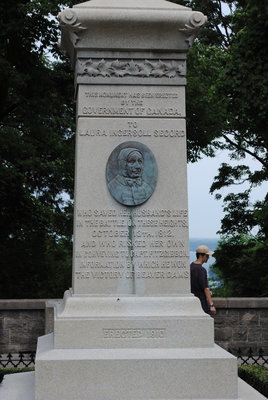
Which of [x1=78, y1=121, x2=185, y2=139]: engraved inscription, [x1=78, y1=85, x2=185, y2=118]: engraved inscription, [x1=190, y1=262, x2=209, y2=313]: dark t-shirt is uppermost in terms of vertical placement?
[x1=78, y1=85, x2=185, y2=118]: engraved inscription

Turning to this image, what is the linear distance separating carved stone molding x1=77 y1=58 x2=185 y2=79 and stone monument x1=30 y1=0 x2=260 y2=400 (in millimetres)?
11

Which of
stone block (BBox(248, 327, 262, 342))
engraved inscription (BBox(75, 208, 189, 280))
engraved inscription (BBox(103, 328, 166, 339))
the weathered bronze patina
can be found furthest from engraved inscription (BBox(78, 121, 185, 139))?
stone block (BBox(248, 327, 262, 342))

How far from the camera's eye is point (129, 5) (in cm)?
793

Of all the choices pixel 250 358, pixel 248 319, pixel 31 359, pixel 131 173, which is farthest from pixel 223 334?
pixel 131 173

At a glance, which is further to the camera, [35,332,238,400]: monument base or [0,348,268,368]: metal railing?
[0,348,268,368]: metal railing

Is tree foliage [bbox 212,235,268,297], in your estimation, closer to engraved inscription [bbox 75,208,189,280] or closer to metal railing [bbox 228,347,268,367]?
metal railing [bbox 228,347,268,367]

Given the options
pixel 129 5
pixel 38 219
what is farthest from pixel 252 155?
pixel 129 5

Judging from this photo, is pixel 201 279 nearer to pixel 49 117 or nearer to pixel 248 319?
pixel 248 319

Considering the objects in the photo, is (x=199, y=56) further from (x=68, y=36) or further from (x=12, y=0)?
(x=68, y=36)

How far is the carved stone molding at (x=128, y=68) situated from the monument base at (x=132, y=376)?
3.10m

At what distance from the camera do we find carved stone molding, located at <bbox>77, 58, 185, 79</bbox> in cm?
787

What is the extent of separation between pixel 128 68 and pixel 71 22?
82 centimetres

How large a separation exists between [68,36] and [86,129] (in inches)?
45.9

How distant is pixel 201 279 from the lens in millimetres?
9930
